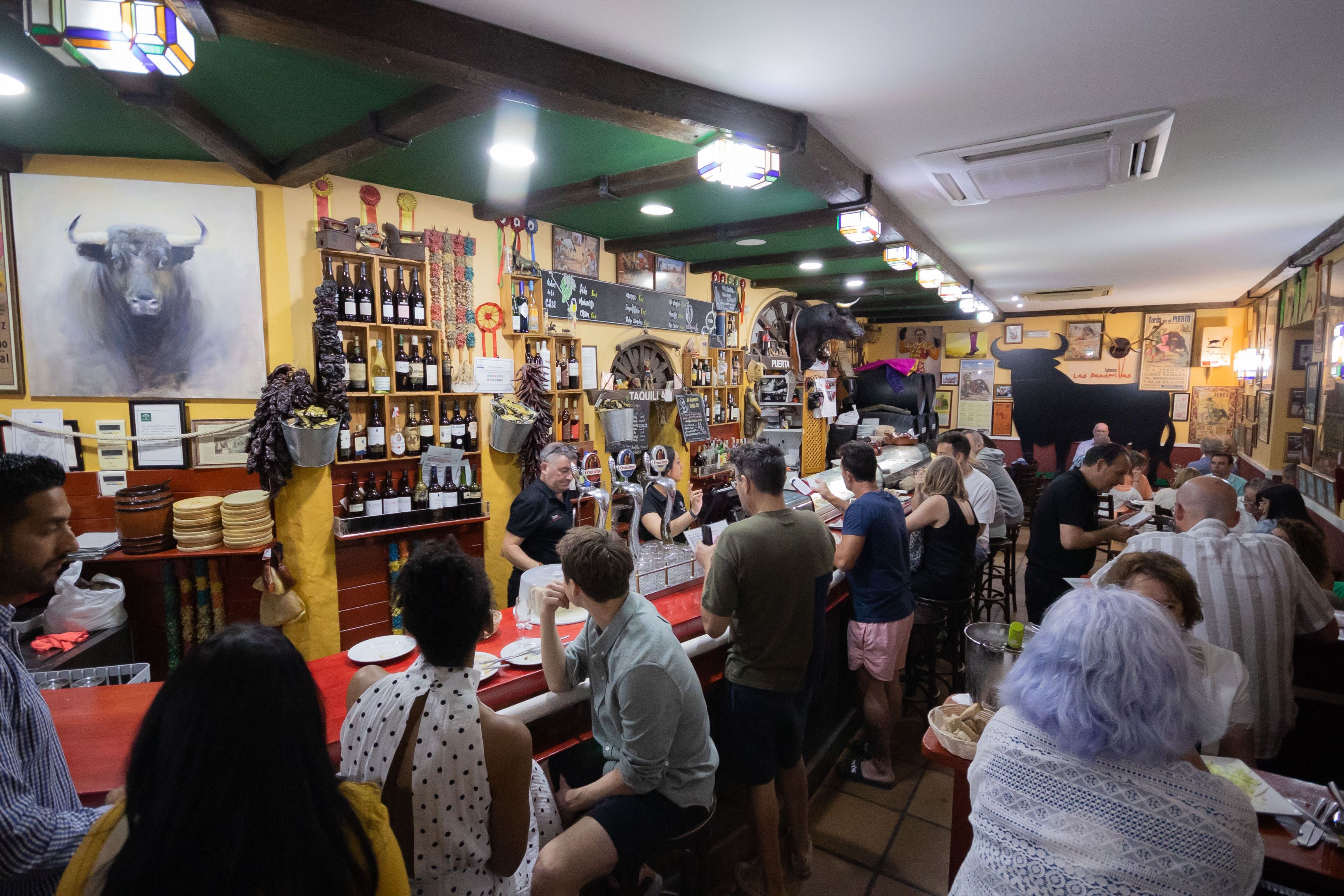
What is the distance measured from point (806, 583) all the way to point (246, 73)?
3.08m

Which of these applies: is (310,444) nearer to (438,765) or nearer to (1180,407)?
(438,765)

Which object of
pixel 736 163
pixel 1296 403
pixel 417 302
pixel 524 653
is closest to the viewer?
pixel 524 653

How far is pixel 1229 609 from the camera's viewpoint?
8.94ft

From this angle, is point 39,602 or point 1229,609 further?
point 39,602

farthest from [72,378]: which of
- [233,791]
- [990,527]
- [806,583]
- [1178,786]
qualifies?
[990,527]

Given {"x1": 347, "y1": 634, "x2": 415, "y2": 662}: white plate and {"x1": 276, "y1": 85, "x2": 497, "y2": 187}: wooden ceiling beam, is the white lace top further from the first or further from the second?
{"x1": 276, "y1": 85, "x2": 497, "y2": 187}: wooden ceiling beam

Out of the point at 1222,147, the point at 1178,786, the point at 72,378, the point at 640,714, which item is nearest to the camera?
the point at 1178,786

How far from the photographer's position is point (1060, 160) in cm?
338

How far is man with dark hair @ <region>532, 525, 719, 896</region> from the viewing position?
6.39 feet

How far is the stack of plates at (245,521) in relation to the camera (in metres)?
3.76

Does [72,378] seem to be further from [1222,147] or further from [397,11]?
[1222,147]

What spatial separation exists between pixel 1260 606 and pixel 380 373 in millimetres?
4772

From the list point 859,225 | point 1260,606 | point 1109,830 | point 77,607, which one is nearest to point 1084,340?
point 859,225

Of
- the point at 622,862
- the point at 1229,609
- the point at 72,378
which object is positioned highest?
the point at 72,378
